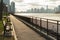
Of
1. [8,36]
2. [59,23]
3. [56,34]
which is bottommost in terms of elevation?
[8,36]

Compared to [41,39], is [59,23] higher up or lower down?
higher up

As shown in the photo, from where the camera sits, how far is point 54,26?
1306 cm

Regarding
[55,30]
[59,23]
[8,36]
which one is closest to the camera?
[59,23]

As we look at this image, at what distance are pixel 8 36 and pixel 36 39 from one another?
15.0ft

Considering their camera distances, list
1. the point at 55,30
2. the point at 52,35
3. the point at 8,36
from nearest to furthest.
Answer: the point at 55,30 < the point at 52,35 < the point at 8,36

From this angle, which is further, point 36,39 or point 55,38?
point 36,39

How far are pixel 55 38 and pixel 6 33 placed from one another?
7021 mm

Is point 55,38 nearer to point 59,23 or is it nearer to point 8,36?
point 59,23

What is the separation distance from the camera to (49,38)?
14.4m

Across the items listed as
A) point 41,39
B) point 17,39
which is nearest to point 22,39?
point 17,39

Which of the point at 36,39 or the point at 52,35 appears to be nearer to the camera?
the point at 52,35

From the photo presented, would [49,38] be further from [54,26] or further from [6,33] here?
[6,33]

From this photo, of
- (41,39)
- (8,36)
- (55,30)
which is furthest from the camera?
(8,36)

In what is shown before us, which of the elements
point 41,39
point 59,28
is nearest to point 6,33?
point 41,39
